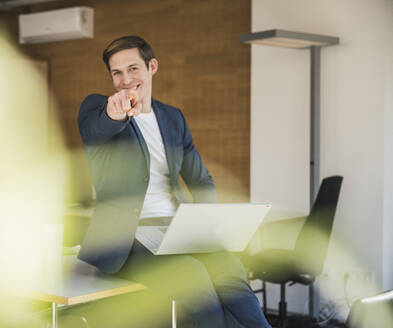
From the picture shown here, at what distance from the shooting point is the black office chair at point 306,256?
3.77 metres

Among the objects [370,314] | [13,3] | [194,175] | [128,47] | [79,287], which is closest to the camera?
[370,314]

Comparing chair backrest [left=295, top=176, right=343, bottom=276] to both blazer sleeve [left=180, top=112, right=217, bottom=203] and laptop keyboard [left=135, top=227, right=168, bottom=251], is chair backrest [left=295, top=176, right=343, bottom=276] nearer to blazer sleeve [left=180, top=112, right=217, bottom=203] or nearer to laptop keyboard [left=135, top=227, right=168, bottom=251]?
blazer sleeve [left=180, top=112, right=217, bottom=203]

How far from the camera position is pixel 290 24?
4.59 meters

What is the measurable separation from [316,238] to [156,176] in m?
1.71

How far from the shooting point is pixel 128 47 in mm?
2348

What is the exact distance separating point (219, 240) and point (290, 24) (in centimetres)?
286

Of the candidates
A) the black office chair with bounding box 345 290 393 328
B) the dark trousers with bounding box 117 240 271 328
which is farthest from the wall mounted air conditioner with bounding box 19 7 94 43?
the black office chair with bounding box 345 290 393 328

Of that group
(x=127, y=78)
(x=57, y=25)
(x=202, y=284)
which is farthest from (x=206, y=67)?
(x=202, y=284)

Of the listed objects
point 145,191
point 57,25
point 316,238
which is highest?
point 57,25

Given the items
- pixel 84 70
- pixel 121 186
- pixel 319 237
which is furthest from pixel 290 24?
pixel 121 186

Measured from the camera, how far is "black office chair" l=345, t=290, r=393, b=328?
1.62m

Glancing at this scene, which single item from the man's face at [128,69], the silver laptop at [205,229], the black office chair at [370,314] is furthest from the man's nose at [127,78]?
the black office chair at [370,314]

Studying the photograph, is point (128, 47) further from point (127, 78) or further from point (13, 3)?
point (13, 3)

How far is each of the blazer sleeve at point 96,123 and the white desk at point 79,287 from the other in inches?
17.9
